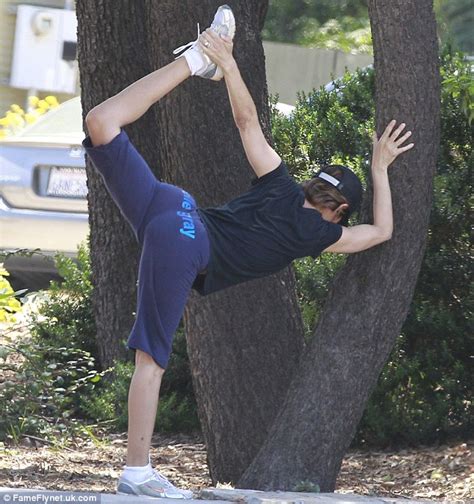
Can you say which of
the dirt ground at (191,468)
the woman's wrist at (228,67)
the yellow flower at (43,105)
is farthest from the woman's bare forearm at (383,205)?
the yellow flower at (43,105)

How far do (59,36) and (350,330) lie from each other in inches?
554

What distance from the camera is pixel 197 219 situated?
195 inches

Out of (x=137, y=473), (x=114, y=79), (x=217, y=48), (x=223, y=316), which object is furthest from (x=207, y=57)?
(x=114, y=79)

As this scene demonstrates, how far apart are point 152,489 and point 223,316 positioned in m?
1.21

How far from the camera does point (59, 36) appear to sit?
18.6 metres

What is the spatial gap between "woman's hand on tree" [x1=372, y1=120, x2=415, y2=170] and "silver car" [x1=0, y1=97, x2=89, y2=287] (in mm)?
4757

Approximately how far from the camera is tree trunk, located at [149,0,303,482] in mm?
5809

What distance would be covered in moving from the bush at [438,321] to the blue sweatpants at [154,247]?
1909 millimetres

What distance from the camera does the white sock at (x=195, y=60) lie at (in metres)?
5.00

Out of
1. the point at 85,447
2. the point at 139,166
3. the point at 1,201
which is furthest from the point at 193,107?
the point at 1,201

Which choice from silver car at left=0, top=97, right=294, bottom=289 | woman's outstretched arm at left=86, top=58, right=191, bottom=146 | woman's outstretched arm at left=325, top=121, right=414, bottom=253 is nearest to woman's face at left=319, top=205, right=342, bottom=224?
woman's outstretched arm at left=325, top=121, right=414, bottom=253

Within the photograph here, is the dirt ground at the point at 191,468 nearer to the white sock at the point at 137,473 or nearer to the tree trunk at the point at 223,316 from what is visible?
the tree trunk at the point at 223,316

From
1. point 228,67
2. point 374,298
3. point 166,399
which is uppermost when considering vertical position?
point 228,67

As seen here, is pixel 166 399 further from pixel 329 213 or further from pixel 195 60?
pixel 195 60
